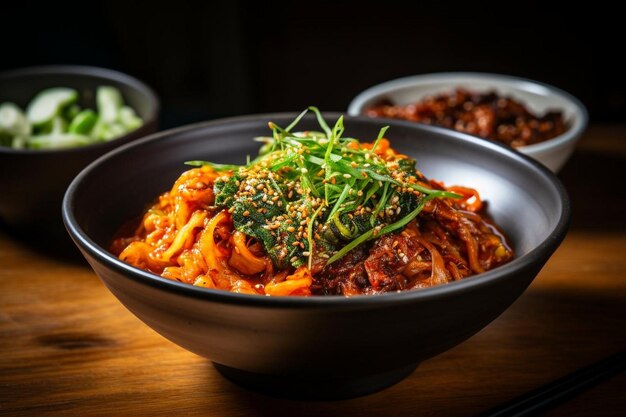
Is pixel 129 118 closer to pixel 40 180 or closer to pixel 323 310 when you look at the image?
pixel 40 180

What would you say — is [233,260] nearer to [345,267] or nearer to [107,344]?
[345,267]

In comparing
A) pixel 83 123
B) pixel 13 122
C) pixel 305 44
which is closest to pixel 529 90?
pixel 305 44

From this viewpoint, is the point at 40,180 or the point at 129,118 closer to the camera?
the point at 40,180

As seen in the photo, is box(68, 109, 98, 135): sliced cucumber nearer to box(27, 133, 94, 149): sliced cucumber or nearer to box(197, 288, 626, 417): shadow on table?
box(27, 133, 94, 149): sliced cucumber

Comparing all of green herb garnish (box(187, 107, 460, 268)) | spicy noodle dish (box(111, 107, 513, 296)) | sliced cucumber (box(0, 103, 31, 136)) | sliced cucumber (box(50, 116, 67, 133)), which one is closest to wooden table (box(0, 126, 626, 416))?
spicy noodle dish (box(111, 107, 513, 296))

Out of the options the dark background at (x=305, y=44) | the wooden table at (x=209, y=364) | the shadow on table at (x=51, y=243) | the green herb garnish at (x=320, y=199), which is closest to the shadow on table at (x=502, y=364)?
the wooden table at (x=209, y=364)

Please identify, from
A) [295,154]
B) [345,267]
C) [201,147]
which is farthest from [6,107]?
[345,267]
